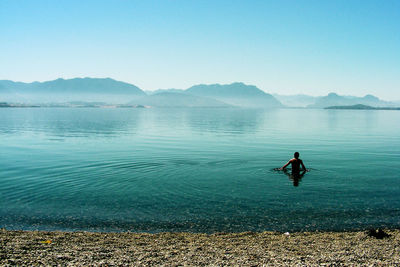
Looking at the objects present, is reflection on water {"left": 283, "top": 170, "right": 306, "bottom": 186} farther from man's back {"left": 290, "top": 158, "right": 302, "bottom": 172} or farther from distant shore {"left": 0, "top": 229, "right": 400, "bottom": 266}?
distant shore {"left": 0, "top": 229, "right": 400, "bottom": 266}

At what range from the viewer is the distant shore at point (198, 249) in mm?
11250

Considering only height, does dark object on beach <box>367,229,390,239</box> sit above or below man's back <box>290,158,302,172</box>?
below

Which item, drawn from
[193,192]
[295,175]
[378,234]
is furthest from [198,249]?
[295,175]

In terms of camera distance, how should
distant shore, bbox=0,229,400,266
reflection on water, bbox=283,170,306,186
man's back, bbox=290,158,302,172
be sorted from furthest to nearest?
1. man's back, bbox=290,158,302,172
2. reflection on water, bbox=283,170,306,186
3. distant shore, bbox=0,229,400,266

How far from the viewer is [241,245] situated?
13.4 m

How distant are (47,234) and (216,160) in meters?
22.7

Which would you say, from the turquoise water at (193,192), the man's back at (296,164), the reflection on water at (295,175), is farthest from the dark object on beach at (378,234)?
the man's back at (296,164)

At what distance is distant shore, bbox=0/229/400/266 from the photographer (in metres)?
11.2

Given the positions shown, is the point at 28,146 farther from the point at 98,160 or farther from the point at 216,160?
the point at 216,160

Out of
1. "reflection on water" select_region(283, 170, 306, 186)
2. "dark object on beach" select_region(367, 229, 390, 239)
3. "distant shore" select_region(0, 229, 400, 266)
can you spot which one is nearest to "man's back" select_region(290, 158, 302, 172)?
"reflection on water" select_region(283, 170, 306, 186)

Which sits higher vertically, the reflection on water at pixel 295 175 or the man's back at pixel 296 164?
the man's back at pixel 296 164

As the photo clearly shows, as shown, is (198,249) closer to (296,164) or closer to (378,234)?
(378,234)

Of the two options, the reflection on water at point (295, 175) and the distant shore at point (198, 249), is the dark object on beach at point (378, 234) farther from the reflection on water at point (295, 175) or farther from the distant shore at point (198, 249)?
the reflection on water at point (295, 175)

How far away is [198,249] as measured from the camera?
41.8 feet
